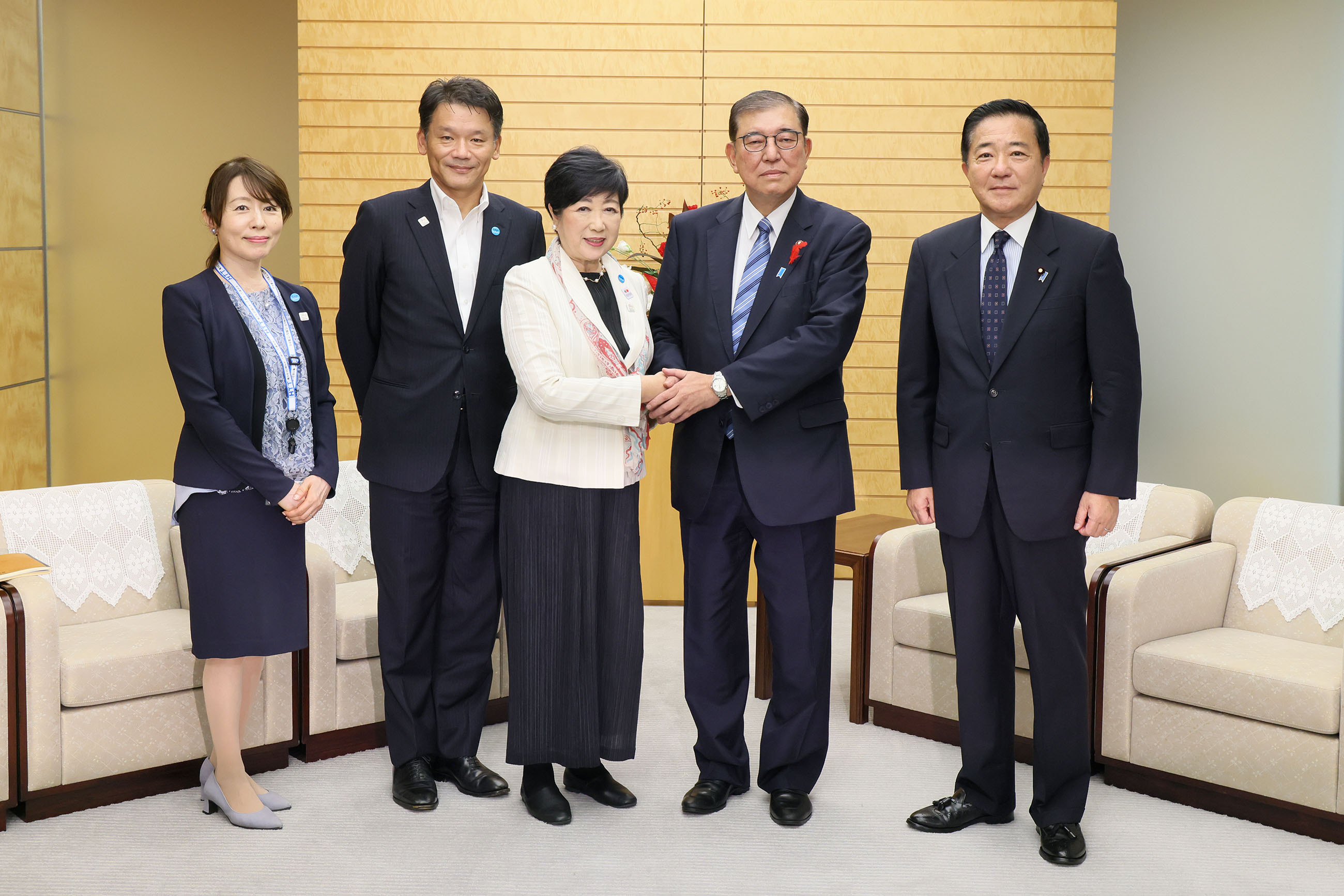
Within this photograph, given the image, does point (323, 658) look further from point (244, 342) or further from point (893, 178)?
point (893, 178)

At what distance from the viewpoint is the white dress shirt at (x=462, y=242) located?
116 inches

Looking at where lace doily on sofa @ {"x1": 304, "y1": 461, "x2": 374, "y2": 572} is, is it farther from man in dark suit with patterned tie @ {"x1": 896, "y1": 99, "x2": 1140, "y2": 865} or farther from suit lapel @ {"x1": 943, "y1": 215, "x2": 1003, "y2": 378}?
suit lapel @ {"x1": 943, "y1": 215, "x2": 1003, "y2": 378}

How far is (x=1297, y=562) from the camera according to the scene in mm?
3369

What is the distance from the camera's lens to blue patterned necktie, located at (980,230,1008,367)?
274 centimetres

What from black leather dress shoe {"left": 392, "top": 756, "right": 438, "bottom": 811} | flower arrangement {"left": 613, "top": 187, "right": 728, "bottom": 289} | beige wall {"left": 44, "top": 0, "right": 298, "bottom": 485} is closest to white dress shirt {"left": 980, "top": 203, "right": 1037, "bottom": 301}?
black leather dress shoe {"left": 392, "top": 756, "right": 438, "bottom": 811}

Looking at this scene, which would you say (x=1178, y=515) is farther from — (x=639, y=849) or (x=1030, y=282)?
(x=639, y=849)

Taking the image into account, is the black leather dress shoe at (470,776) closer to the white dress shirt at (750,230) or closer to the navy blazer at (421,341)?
the navy blazer at (421,341)

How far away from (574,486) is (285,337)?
82 cm

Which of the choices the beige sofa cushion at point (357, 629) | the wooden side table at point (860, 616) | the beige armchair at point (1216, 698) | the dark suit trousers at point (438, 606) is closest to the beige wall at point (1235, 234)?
the beige armchair at point (1216, 698)

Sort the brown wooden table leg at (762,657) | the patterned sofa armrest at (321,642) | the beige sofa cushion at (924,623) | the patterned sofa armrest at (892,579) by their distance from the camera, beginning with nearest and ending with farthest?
the patterned sofa armrest at (321,642), the beige sofa cushion at (924,623), the patterned sofa armrest at (892,579), the brown wooden table leg at (762,657)

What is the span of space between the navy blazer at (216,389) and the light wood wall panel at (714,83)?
3367 millimetres

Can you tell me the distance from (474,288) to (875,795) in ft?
5.72

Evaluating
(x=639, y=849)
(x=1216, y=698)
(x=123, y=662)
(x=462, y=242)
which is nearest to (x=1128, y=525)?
(x=1216, y=698)

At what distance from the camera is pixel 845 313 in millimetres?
2770
